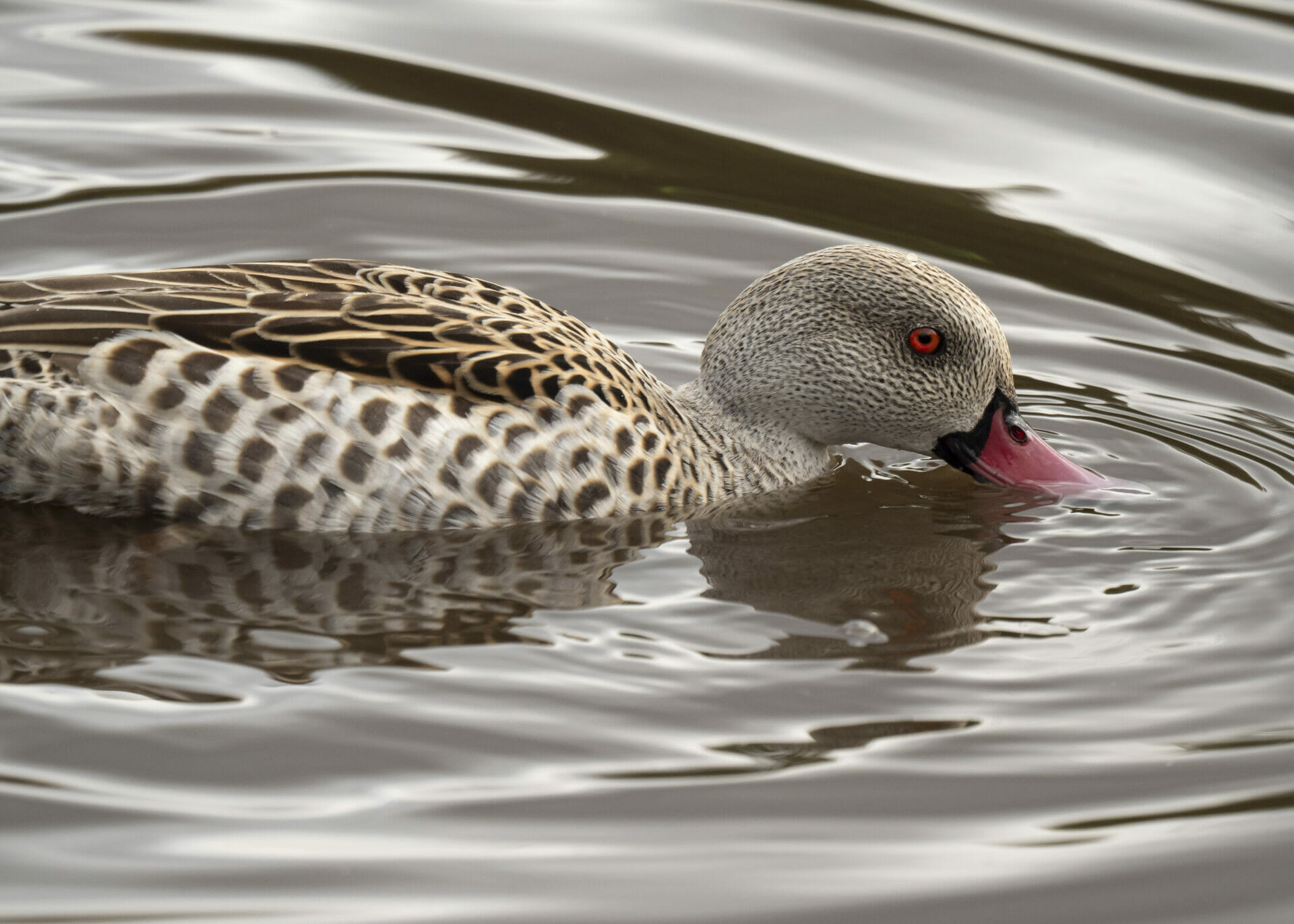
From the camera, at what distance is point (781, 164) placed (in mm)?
11805

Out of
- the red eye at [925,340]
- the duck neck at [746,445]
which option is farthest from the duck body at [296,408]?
the red eye at [925,340]

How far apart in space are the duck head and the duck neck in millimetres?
17

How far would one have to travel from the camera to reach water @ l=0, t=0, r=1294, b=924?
5.36m

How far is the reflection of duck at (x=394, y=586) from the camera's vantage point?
642 centimetres

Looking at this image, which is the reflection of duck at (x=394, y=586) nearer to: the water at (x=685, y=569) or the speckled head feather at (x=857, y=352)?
the water at (x=685, y=569)

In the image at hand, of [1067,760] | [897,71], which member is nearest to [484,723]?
[1067,760]

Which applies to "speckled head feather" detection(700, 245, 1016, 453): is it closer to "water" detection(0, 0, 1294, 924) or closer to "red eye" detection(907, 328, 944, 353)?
"red eye" detection(907, 328, 944, 353)

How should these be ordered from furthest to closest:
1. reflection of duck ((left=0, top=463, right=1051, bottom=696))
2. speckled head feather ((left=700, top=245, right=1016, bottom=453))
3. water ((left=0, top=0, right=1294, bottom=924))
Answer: speckled head feather ((left=700, top=245, right=1016, bottom=453)) < reflection of duck ((left=0, top=463, right=1051, bottom=696)) < water ((left=0, top=0, right=1294, bottom=924))

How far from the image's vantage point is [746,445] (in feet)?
27.3

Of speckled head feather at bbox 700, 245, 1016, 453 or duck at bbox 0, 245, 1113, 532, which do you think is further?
speckled head feather at bbox 700, 245, 1016, 453

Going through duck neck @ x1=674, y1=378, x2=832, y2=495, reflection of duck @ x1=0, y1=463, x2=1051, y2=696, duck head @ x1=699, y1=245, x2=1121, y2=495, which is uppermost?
duck head @ x1=699, y1=245, x2=1121, y2=495

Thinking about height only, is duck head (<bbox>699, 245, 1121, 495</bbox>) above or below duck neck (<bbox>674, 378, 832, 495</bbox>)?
above

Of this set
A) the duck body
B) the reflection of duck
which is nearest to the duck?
the duck body

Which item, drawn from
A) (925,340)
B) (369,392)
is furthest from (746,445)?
(369,392)
